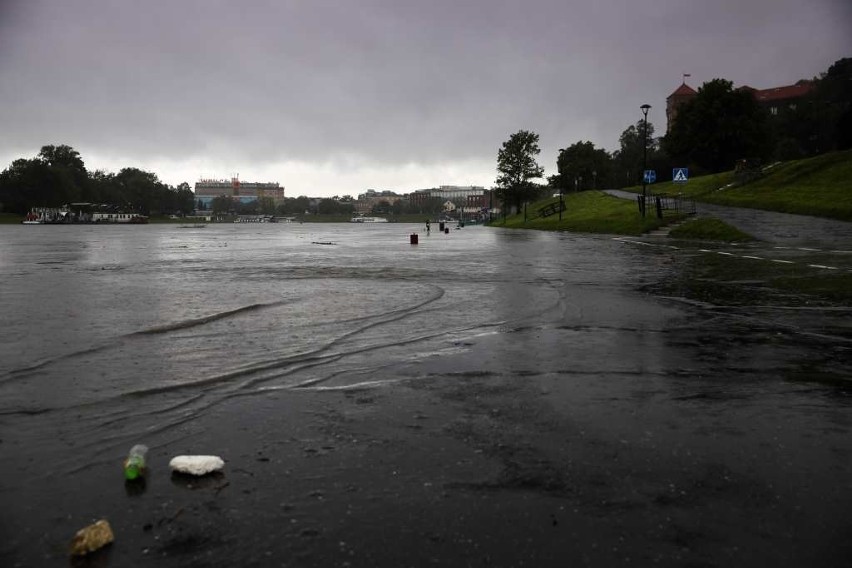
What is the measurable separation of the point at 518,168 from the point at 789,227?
251 feet

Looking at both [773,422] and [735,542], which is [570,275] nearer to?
[773,422]

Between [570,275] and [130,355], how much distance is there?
1288cm

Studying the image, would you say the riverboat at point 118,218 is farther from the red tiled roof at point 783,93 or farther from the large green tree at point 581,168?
the red tiled roof at point 783,93

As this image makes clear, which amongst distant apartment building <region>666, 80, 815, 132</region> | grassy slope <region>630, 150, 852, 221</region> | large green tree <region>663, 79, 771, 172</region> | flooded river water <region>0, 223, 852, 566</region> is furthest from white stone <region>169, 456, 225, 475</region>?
distant apartment building <region>666, 80, 815, 132</region>

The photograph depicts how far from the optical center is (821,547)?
3238 mm

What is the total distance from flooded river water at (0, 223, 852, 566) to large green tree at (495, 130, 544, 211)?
95582mm

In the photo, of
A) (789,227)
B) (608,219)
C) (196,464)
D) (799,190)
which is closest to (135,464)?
(196,464)

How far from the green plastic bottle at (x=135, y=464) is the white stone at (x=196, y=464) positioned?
183mm

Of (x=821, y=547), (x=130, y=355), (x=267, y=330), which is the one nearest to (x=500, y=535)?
(x=821, y=547)

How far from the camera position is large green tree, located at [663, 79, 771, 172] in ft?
267

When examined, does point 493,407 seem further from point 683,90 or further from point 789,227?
point 683,90

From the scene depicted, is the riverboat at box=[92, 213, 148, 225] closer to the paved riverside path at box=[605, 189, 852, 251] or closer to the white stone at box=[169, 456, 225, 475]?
the paved riverside path at box=[605, 189, 852, 251]

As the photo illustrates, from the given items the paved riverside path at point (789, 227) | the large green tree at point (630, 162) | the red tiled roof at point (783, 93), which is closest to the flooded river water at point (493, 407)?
the paved riverside path at point (789, 227)

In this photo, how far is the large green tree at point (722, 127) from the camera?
81312 millimetres
